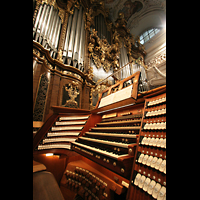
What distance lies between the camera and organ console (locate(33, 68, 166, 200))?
0.83m

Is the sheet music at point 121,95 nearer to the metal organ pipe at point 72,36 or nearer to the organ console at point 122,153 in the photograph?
the organ console at point 122,153

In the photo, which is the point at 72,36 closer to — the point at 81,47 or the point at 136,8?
the point at 81,47

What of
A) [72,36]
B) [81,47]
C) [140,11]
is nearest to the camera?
[72,36]

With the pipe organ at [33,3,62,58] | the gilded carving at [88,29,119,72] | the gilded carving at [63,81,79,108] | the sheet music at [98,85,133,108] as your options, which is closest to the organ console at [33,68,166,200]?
the sheet music at [98,85,133,108]

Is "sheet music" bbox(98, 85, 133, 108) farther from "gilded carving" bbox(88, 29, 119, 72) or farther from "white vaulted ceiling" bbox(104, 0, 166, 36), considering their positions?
"white vaulted ceiling" bbox(104, 0, 166, 36)

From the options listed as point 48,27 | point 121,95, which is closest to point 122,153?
point 121,95

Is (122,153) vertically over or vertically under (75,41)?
under

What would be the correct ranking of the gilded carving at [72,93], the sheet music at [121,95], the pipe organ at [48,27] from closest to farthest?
the sheet music at [121,95] → the pipe organ at [48,27] → the gilded carving at [72,93]

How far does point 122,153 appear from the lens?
108 centimetres

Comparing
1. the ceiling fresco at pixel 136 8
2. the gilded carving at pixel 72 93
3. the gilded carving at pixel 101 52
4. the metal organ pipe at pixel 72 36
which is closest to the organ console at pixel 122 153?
the gilded carving at pixel 72 93

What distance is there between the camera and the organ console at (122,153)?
831 mm
